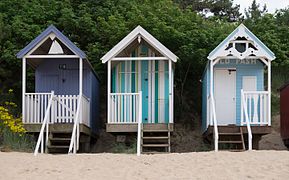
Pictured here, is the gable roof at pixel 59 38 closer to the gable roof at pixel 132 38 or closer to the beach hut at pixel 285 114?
the gable roof at pixel 132 38

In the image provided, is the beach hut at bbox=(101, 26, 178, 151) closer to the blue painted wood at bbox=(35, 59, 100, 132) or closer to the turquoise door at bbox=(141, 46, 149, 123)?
the turquoise door at bbox=(141, 46, 149, 123)

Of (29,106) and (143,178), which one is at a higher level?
(29,106)

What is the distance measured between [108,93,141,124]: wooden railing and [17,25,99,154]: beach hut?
3.54ft

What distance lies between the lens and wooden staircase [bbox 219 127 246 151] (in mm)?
18969

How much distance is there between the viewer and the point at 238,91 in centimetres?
2122

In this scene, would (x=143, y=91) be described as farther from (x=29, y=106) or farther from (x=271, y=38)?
(x=271, y=38)

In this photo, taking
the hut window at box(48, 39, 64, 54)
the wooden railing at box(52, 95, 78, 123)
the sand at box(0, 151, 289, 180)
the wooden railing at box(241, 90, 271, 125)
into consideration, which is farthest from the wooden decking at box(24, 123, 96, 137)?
the wooden railing at box(241, 90, 271, 125)

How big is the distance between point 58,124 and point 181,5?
20933 mm

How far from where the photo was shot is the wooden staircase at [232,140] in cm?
1897

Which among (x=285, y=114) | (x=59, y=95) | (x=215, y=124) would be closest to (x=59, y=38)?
(x=59, y=95)

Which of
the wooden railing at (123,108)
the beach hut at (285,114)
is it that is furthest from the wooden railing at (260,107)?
the wooden railing at (123,108)

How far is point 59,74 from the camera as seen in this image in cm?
2236

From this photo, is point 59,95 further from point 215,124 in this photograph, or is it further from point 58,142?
point 215,124

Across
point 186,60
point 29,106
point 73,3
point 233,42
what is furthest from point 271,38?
point 29,106
